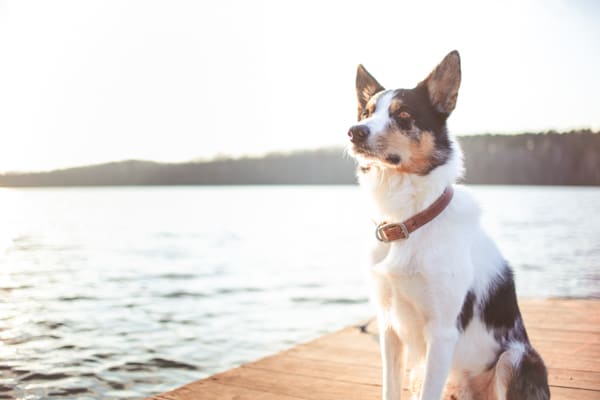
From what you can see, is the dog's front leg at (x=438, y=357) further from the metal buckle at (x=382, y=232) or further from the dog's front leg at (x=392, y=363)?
the metal buckle at (x=382, y=232)

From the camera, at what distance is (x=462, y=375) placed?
2678 mm

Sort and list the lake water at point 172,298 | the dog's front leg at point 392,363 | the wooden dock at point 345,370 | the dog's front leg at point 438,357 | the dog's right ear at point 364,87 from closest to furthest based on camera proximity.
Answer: the dog's front leg at point 438,357, the dog's front leg at point 392,363, the dog's right ear at point 364,87, the wooden dock at point 345,370, the lake water at point 172,298

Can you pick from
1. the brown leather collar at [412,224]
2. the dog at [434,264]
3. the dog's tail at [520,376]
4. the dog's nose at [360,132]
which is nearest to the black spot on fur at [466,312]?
the dog at [434,264]

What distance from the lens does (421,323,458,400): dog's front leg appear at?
96.5 inches

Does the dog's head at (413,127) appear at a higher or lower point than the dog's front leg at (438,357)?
higher

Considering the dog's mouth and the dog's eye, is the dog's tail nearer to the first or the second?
the dog's mouth

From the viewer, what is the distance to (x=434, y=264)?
2422mm

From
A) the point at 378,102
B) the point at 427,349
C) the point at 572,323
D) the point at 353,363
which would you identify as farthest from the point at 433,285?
the point at 572,323

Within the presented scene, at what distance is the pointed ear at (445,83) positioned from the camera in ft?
8.53

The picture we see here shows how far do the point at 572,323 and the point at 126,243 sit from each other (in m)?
17.3

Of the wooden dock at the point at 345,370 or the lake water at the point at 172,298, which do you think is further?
the lake water at the point at 172,298

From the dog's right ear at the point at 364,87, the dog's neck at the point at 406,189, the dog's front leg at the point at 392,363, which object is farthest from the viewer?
the dog's right ear at the point at 364,87

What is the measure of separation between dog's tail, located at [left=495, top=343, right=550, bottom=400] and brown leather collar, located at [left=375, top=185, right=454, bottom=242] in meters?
0.69

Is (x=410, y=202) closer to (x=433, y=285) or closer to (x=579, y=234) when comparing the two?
(x=433, y=285)
